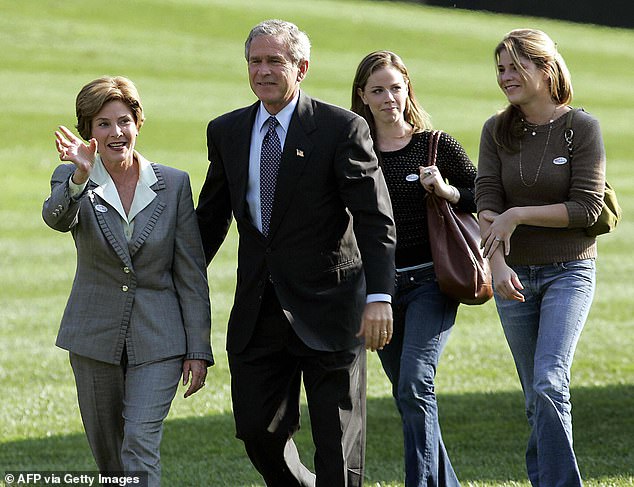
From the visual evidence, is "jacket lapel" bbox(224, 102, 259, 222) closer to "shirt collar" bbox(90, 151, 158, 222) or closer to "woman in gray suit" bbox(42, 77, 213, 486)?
"woman in gray suit" bbox(42, 77, 213, 486)

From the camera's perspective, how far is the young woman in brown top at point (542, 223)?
556cm

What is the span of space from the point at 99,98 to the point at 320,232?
1125 mm

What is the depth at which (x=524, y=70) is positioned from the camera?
572 cm

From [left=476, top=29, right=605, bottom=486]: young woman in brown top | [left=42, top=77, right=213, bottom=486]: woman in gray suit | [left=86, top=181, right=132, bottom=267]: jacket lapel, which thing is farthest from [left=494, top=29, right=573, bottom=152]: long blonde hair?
[left=86, top=181, right=132, bottom=267]: jacket lapel

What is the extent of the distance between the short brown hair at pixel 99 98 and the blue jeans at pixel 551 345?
198 centimetres

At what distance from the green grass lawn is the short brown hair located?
278 centimetres

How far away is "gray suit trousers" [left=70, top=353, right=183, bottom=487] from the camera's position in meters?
5.28

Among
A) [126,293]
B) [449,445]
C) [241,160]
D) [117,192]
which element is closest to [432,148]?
[241,160]

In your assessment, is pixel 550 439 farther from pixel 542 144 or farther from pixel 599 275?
pixel 599 275

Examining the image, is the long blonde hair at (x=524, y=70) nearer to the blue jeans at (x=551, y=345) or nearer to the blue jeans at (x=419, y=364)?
the blue jeans at (x=551, y=345)

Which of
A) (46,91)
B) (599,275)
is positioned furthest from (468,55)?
(599,275)

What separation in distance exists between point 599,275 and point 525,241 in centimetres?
1110

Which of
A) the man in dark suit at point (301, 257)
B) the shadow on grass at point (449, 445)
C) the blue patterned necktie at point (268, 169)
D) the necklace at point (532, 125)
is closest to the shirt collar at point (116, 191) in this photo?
the man in dark suit at point (301, 257)

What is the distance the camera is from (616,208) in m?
5.88
